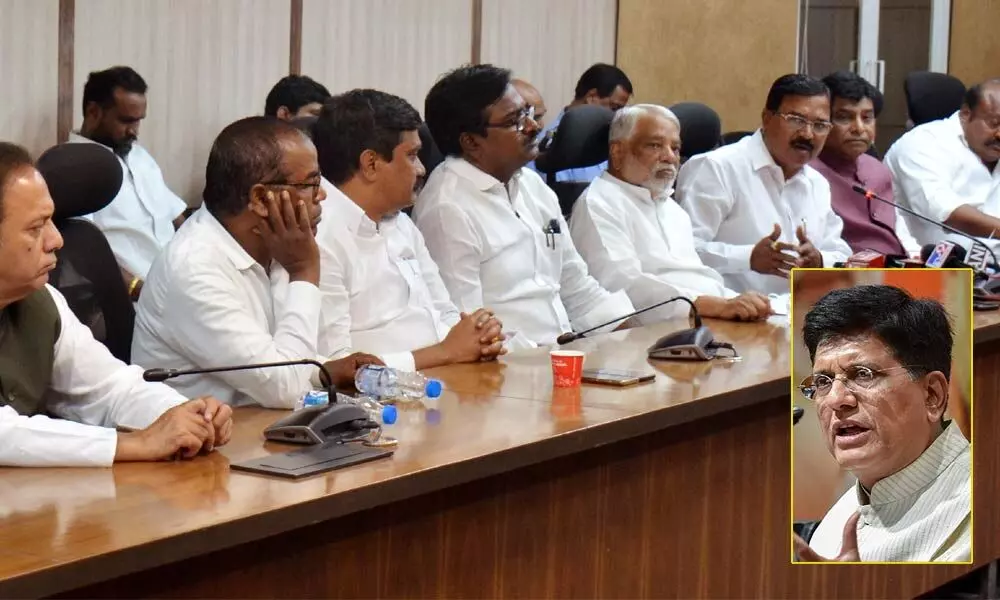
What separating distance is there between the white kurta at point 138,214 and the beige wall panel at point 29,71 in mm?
134

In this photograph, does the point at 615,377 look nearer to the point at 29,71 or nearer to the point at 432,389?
the point at 432,389

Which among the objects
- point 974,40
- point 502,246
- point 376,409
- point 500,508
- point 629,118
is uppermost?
point 974,40

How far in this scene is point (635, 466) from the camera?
237cm

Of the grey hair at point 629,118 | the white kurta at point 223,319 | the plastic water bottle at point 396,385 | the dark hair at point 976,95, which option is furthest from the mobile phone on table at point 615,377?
the dark hair at point 976,95

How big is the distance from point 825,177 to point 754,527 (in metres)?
2.61

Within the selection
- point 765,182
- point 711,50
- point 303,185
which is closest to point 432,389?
point 303,185

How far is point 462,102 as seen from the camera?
145 inches

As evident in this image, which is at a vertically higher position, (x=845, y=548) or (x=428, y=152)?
(x=428, y=152)

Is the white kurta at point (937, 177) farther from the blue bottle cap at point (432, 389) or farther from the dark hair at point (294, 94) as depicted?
the blue bottle cap at point (432, 389)

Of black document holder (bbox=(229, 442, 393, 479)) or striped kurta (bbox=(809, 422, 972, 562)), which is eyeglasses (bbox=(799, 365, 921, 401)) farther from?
black document holder (bbox=(229, 442, 393, 479))

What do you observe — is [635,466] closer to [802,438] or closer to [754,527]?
[754,527]

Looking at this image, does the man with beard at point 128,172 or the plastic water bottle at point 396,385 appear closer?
the plastic water bottle at point 396,385

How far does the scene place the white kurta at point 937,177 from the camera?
534 cm

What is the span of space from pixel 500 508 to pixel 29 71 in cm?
346
